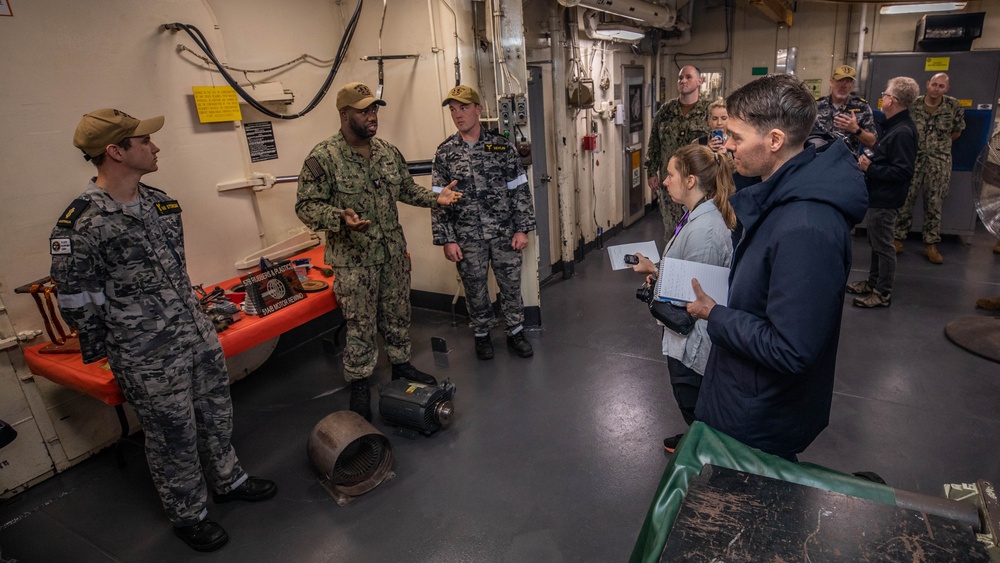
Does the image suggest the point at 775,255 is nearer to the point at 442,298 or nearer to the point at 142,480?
the point at 142,480

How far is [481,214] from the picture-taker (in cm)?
382

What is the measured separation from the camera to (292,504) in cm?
268

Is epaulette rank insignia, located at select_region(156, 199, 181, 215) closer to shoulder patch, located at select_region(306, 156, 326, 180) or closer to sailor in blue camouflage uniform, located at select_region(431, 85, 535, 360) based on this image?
shoulder patch, located at select_region(306, 156, 326, 180)

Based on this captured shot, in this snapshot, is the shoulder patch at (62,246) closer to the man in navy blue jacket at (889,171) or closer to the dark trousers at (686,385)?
the dark trousers at (686,385)

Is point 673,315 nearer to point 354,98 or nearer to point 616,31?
point 354,98

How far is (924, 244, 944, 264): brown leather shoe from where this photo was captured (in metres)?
5.34

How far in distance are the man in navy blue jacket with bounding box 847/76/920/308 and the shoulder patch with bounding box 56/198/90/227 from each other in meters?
4.67

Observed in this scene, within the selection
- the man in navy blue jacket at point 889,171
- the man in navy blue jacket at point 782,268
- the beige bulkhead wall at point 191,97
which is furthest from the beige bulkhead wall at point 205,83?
the man in navy blue jacket at point 889,171

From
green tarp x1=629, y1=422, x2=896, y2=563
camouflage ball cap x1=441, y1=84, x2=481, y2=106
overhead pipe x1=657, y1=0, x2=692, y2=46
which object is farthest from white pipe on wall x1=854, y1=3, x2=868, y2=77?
green tarp x1=629, y1=422, x2=896, y2=563

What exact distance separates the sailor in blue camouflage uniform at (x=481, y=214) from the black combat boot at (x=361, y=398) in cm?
94

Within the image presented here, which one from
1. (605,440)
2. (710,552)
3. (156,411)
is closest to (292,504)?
(156,411)

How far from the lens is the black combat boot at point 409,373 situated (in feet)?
11.9

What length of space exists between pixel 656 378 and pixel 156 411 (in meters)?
2.78

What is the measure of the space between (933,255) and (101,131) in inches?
262
